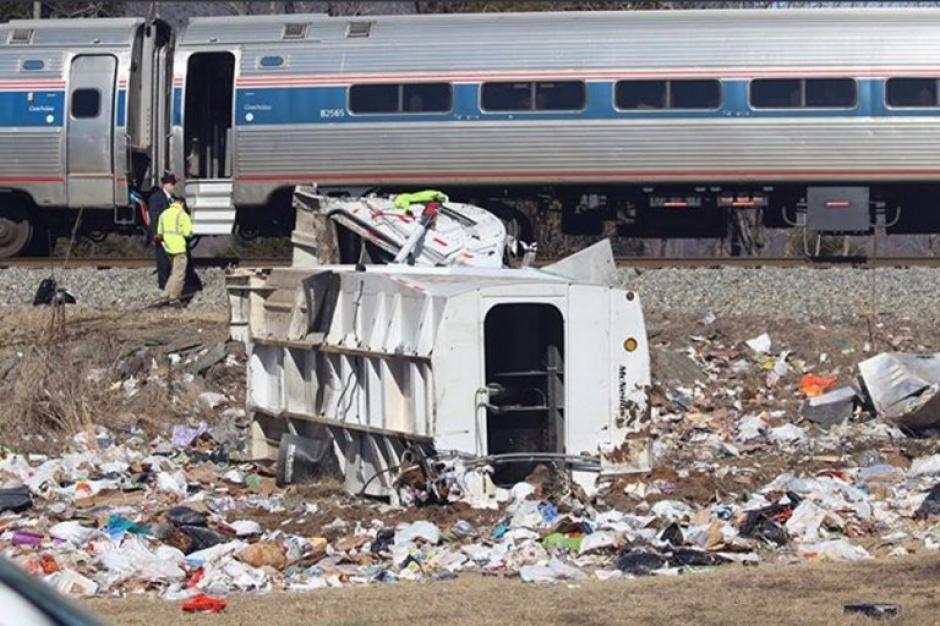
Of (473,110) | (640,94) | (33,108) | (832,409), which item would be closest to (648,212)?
(640,94)

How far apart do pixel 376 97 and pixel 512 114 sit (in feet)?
5.77

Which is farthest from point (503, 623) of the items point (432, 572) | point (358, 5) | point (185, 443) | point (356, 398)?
point (358, 5)

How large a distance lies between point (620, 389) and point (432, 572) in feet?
8.94

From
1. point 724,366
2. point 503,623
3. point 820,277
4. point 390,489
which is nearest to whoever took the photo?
point 503,623

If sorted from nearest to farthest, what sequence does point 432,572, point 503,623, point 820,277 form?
point 503,623, point 432,572, point 820,277

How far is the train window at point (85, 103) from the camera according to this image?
2272 cm

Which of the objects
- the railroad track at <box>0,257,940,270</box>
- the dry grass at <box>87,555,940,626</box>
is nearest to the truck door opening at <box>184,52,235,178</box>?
the railroad track at <box>0,257,940,270</box>

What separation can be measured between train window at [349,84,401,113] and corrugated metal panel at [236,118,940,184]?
0.24 metres

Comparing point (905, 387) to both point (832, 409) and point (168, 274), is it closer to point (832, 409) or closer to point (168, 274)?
point (832, 409)

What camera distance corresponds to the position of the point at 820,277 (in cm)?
1888

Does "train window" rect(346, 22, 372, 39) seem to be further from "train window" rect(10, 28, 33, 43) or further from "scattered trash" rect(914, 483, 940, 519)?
"scattered trash" rect(914, 483, 940, 519)

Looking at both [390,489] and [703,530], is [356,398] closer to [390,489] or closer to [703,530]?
[390,489]

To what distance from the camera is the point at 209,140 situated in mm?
23547

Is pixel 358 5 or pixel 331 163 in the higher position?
pixel 358 5
